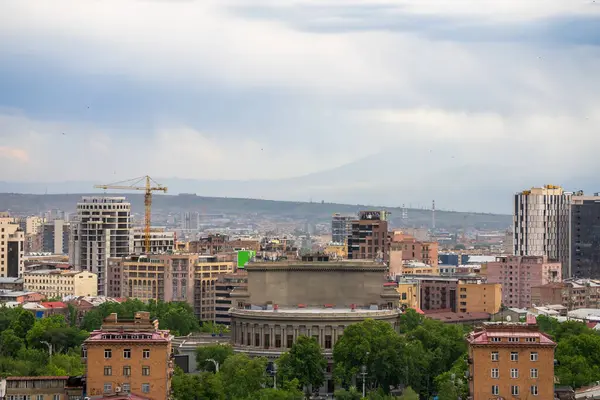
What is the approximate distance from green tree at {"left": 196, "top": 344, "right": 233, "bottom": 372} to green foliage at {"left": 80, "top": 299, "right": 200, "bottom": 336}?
29334mm

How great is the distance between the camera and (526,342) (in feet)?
309

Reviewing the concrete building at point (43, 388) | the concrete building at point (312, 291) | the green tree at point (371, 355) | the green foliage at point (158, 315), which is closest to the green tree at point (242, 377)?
the green tree at point (371, 355)

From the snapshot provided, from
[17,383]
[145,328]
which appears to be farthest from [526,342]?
[17,383]

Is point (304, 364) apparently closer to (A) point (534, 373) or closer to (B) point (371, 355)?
(B) point (371, 355)

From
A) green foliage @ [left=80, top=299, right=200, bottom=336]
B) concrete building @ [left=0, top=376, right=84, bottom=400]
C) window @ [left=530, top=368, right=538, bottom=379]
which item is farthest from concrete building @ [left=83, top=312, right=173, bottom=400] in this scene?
green foliage @ [left=80, top=299, right=200, bottom=336]

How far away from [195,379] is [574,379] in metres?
26.5

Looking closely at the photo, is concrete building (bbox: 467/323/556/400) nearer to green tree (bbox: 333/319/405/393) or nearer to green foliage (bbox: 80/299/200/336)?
green tree (bbox: 333/319/405/393)

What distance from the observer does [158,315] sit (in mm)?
181625

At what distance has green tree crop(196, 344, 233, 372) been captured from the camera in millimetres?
139750

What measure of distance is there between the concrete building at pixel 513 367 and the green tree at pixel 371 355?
3560cm

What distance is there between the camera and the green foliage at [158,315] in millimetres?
177875

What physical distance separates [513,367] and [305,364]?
4198 cm

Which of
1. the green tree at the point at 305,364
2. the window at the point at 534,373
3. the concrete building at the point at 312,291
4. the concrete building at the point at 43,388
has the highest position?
the concrete building at the point at 312,291

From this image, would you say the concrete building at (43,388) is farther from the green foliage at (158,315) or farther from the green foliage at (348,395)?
the green foliage at (158,315)
